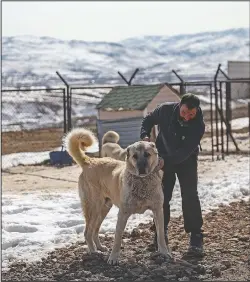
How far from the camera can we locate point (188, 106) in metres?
5.73

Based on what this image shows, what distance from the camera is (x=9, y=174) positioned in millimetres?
13031

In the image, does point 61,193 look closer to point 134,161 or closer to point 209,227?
point 209,227

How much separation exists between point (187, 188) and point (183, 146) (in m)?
0.54

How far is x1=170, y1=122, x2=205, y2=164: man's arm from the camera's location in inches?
231

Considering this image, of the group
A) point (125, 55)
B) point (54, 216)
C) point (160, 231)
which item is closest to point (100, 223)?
point (160, 231)

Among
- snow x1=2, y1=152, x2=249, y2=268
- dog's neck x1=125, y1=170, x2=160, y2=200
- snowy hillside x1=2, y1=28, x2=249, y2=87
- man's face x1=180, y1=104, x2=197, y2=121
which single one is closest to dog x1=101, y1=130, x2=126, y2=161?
snow x1=2, y1=152, x2=249, y2=268

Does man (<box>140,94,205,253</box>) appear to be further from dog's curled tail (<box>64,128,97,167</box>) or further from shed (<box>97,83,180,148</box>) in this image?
shed (<box>97,83,180,148</box>)

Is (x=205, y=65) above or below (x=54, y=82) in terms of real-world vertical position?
above

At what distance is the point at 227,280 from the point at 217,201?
3798 mm

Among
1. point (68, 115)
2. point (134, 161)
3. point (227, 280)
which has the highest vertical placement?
point (68, 115)

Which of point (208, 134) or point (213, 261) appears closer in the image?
point (213, 261)

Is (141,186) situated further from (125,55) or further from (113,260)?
(125,55)

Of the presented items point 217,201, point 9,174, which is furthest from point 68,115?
point 217,201

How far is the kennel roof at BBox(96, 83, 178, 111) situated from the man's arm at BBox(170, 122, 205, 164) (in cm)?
879
